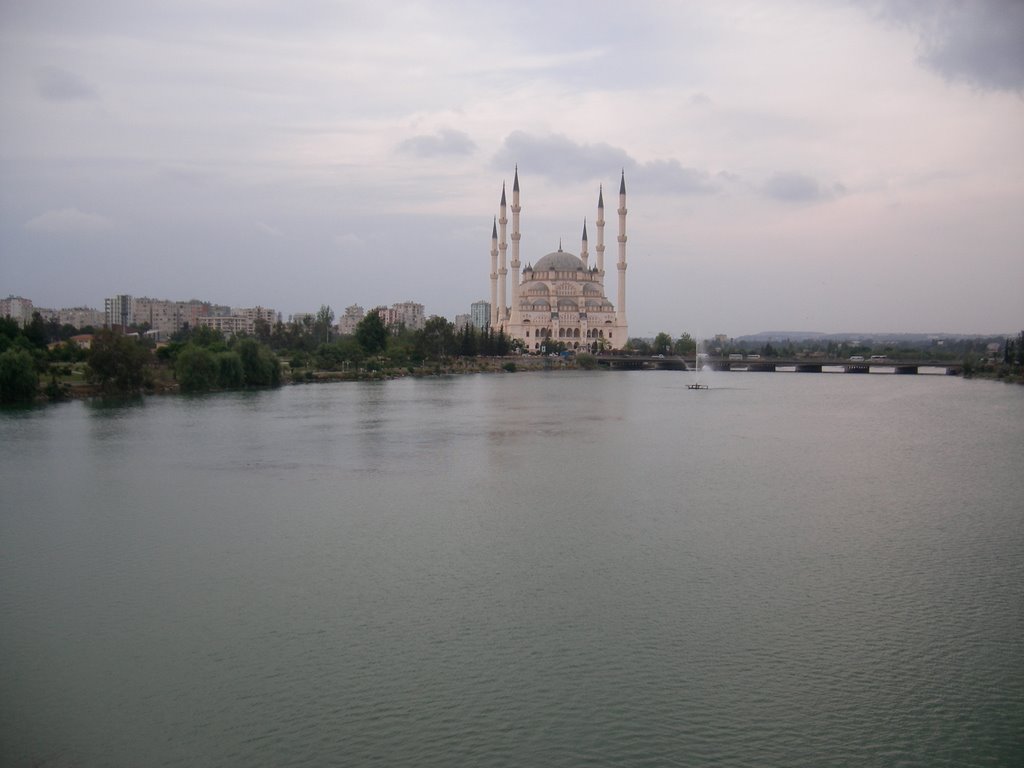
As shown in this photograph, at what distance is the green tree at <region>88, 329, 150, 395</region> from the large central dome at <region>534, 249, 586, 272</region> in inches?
1928

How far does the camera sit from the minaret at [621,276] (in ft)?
219

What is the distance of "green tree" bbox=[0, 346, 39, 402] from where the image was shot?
80.7 ft

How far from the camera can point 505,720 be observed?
19.6ft

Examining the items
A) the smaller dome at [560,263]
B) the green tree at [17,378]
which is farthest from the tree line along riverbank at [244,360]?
the smaller dome at [560,263]

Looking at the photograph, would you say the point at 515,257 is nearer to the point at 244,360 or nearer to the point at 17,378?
the point at 244,360

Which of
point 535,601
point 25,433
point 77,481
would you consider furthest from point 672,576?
point 25,433

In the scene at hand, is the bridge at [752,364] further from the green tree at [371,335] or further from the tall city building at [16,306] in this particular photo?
the tall city building at [16,306]

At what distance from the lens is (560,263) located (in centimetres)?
7475

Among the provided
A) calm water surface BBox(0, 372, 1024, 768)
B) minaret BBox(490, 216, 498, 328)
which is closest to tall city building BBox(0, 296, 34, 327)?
minaret BBox(490, 216, 498, 328)

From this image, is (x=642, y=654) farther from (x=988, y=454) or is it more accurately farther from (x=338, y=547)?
(x=988, y=454)

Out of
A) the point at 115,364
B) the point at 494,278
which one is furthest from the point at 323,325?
the point at 115,364

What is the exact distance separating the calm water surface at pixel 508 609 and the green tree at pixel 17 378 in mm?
9463

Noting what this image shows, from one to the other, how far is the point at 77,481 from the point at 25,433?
6.28 metres

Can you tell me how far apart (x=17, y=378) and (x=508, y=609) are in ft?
70.1
